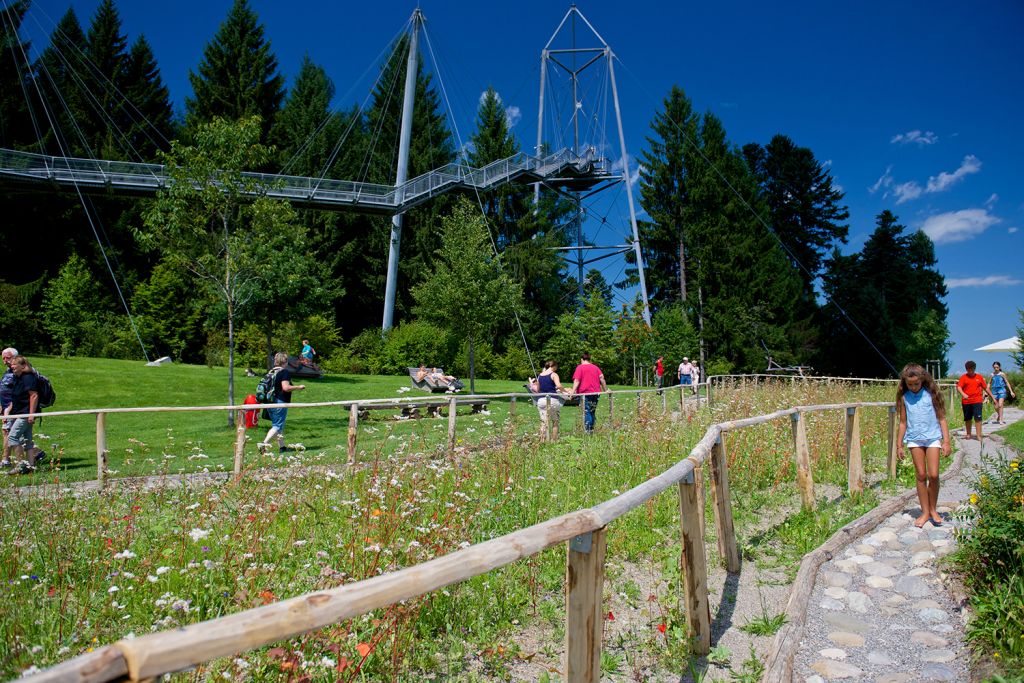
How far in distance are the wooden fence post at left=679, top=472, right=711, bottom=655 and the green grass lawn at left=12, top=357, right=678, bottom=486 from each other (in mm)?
3234

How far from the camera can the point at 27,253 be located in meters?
39.1

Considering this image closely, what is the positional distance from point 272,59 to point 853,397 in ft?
148

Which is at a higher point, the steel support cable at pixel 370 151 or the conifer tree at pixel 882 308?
the steel support cable at pixel 370 151

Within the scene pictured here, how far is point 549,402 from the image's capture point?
12414mm

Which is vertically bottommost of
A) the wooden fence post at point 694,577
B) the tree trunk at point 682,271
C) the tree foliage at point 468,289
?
the wooden fence post at point 694,577

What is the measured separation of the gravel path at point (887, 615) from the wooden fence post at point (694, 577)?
1.70 feet

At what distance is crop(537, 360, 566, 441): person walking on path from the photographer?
10.9 m

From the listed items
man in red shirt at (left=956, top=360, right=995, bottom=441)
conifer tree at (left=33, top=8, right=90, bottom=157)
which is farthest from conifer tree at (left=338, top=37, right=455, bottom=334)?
man in red shirt at (left=956, top=360, right=995, bottom=441)

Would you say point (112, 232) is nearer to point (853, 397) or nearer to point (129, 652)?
point (853, 397)

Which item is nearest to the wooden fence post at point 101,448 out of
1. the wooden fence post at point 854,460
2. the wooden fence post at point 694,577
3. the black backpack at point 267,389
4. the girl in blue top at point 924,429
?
the black backpack at point 267,389

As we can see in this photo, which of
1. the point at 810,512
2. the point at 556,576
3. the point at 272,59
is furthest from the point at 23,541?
the point at 272,59

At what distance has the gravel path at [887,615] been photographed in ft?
12.7

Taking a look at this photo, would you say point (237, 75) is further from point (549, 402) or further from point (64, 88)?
point (549, 402)

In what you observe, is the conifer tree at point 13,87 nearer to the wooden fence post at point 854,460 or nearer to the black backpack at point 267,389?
the black backpack at point 267,389
